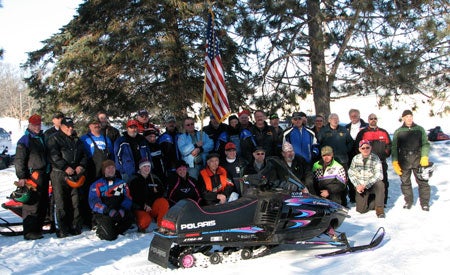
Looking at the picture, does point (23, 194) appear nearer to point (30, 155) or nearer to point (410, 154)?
point (30, 155)

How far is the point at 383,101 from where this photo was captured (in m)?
12.2

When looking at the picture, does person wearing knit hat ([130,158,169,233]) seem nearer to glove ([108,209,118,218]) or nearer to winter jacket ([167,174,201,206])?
winter jacket ([167,174,201,206])

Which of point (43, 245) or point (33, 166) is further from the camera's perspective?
point (33, 166)

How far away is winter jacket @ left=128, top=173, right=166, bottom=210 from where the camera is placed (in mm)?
6965

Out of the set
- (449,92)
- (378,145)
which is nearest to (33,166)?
(378,145)

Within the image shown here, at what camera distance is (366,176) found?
788cm

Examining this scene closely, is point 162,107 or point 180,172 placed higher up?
point 162,107

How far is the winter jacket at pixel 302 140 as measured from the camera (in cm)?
841

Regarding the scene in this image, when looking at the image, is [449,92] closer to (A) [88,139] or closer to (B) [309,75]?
(B) [309,75]

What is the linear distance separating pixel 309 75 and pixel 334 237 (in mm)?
7085

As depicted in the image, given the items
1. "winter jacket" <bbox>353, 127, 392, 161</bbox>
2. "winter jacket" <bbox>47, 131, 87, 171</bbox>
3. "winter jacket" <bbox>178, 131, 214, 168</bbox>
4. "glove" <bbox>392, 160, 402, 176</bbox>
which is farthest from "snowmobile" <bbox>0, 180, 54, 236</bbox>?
"glove" <bbox>392, 160, 402, 176</bbox>

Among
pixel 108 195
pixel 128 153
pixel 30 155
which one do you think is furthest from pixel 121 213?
pixel 30 155

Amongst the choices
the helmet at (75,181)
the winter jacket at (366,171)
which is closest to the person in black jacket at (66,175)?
the helmet at (75,181)

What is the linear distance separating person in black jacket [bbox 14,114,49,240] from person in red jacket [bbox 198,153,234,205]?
7.88ft
